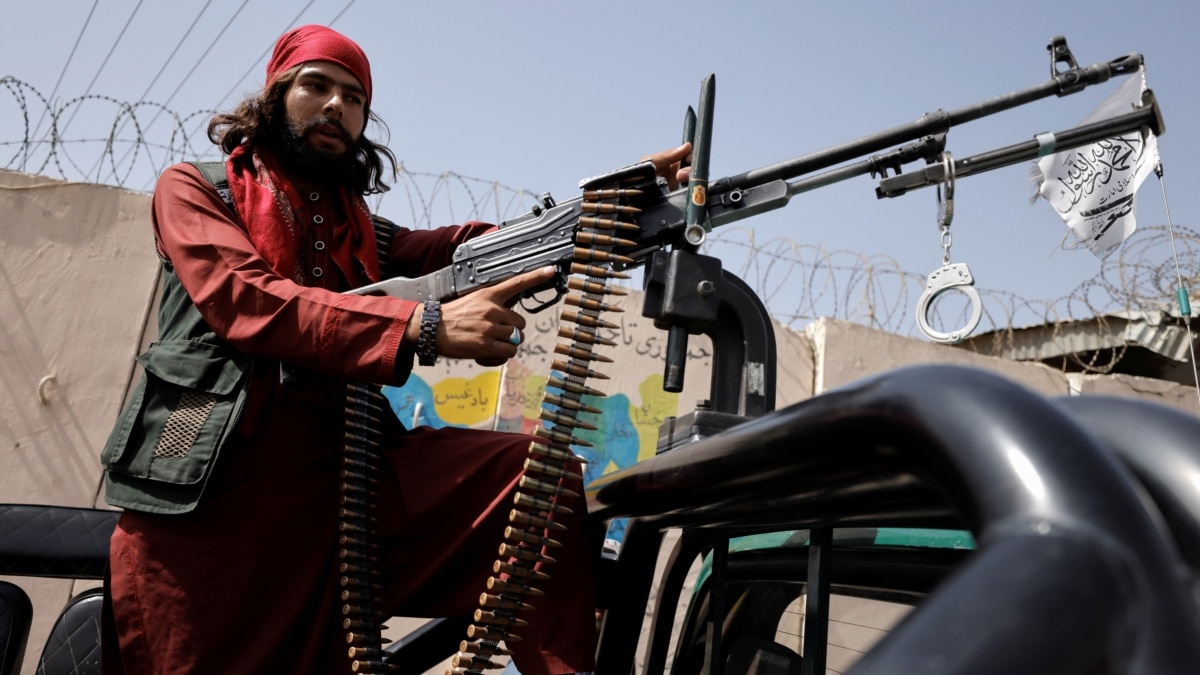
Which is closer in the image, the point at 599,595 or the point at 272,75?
the point at 599,595

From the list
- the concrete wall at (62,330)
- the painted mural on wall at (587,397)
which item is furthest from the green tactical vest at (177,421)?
the painted mural on wall at (587,397)

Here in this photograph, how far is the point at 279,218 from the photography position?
8.64 feet

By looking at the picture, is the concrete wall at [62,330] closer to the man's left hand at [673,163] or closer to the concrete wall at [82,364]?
the concrete wall at [82,364]

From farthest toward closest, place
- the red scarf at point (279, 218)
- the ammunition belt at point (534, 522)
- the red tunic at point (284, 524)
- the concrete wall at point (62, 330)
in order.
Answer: the concrete wall at point (62, 330)
the red scarf at point (279, 218)
the red tunic at point (284, 524)
the ammunition belt at point (534, 522)

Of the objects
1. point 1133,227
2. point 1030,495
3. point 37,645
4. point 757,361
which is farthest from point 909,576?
point 37,645

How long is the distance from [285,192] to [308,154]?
0.58ft

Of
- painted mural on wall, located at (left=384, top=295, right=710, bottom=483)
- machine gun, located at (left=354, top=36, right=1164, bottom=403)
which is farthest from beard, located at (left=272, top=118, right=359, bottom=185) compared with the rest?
painted mural on wall, located at (left=384, top=295, right=710, bottom=483)

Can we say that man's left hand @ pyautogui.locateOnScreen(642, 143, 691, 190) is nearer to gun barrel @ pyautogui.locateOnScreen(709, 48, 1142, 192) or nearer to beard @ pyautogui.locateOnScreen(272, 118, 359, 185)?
gun barrel @ pyautogui.locateOnScreen(709, 48, 1142, 192)

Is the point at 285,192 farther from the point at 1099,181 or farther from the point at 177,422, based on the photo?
the point at 1099,181

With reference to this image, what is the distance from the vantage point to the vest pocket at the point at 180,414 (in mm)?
2225

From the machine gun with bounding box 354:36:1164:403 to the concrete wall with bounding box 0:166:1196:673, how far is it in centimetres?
267

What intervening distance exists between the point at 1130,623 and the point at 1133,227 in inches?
225

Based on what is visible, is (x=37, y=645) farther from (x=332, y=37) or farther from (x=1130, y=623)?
(x=1130, y=623)

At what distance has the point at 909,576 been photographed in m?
1.48
